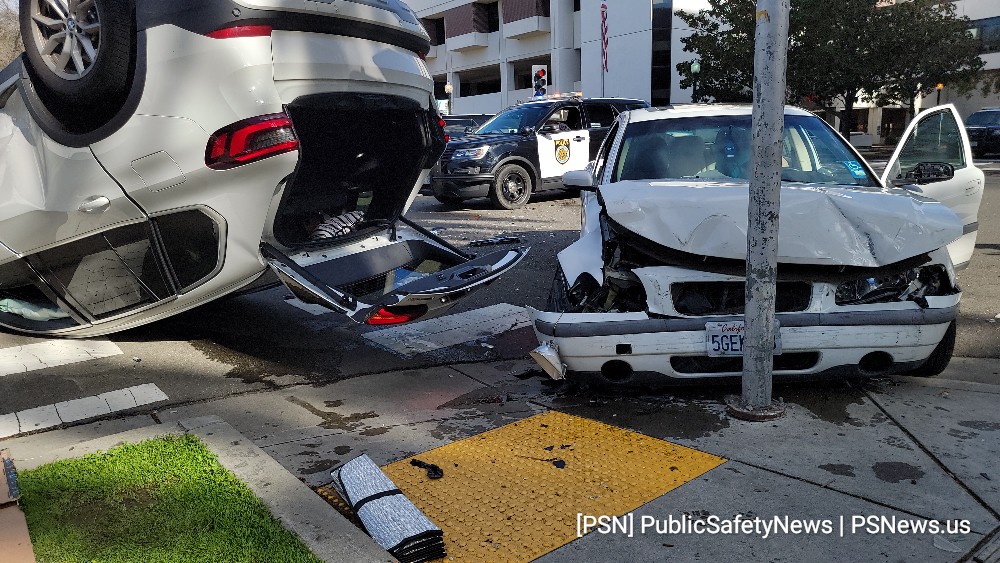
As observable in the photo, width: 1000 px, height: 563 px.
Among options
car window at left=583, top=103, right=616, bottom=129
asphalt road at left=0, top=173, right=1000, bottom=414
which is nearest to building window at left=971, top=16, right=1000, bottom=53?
car window at left=583, top=103, right=616, bottom=129

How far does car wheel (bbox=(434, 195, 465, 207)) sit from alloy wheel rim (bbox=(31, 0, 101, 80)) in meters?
8.80

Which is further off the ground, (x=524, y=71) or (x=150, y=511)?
Result: (x=524, y=71)

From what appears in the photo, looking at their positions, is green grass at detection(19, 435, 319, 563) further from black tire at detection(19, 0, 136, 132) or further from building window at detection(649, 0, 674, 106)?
building window at detection(649, 0, 674, 106)

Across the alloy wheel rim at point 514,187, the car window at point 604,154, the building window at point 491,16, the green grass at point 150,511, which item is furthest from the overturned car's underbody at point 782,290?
the building window at point 491,16

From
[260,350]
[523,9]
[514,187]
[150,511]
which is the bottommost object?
[260,350]

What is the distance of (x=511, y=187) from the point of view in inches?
533

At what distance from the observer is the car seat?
17.2ft

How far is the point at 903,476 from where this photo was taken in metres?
3.46

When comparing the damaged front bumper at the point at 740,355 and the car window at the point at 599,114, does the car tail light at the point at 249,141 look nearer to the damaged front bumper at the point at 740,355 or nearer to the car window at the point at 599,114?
the damaged front bumper at the point at 740,355

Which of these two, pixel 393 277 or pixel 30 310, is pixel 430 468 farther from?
pixel 30 310

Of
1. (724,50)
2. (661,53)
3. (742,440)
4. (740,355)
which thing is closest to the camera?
(742,440)

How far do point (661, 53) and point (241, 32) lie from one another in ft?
120

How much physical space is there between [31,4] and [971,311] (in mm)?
7397

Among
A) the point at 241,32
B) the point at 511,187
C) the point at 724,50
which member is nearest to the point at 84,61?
the point at 241,32
